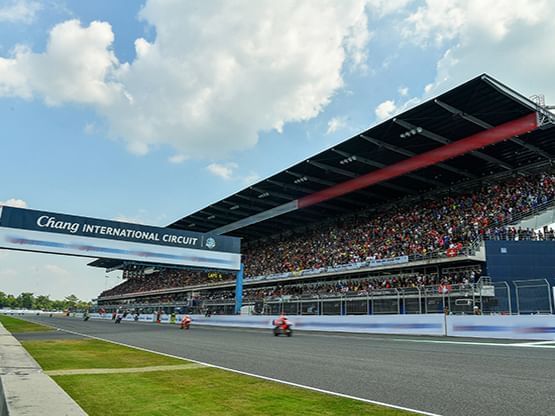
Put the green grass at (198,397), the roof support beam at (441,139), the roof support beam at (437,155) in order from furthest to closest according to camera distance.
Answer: the roof support beam at (441,139)
the roof support beam at (437,155)
the green grass at (198,397)

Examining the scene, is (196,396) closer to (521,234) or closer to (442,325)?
(442,325)

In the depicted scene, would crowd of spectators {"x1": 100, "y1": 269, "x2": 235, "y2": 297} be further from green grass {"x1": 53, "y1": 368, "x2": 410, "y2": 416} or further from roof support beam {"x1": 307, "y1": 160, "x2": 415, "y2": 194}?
green grass {"x1": 53, "y1": 368, "x2": 410, "y2": 416}

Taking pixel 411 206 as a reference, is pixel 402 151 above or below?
above

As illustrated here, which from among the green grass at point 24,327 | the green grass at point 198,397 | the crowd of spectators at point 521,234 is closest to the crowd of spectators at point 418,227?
the crowd of spectators at point 521,234

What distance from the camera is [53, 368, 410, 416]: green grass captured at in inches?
218

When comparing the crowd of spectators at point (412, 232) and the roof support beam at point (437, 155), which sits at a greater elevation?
Result: the roof support beam at point (437, 155)

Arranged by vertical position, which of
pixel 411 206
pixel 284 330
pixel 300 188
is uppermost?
pixel 300 188

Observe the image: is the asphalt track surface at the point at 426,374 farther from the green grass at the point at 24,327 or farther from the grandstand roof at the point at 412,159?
the green grass at the point at 24,327

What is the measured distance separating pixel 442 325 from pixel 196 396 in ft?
53.8

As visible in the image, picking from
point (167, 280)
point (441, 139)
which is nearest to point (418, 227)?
point (441, 139)

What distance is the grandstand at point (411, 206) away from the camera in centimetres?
2609

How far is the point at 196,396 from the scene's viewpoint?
651cm

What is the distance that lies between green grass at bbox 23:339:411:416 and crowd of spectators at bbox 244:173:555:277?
925 inches

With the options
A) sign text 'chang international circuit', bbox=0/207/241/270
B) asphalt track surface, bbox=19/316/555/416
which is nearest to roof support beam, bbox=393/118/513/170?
asphalt track surface, bbox=19/316/555/416
